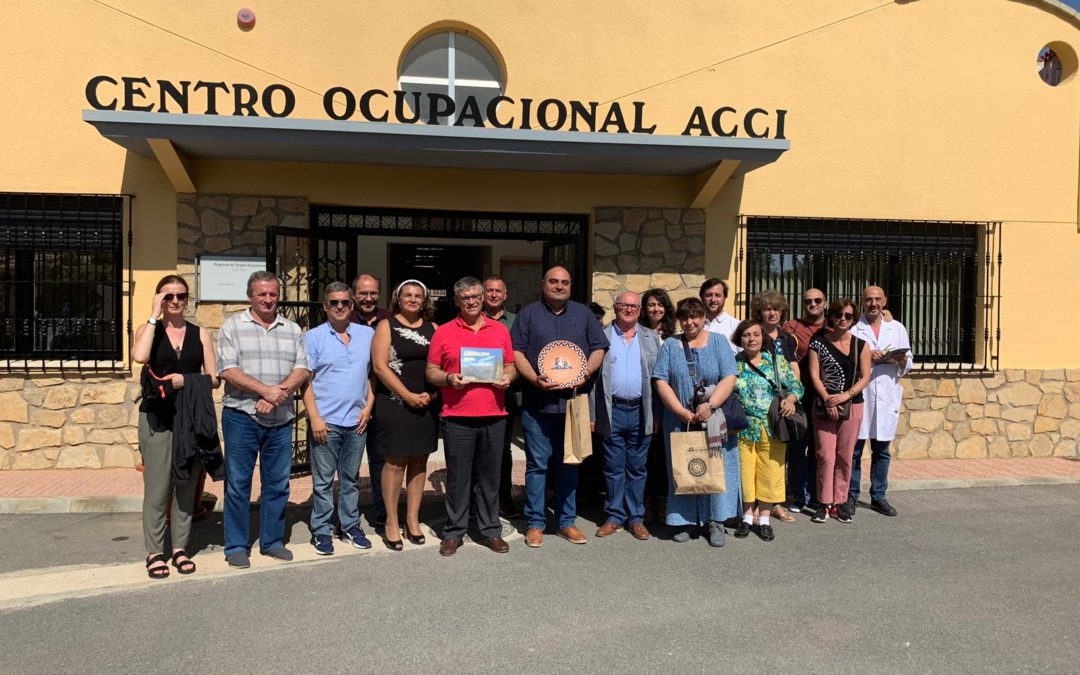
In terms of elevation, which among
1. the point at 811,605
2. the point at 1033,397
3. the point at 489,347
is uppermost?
the point at 489,347

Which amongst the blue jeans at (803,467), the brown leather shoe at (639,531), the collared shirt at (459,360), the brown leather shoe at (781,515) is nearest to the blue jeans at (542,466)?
the collared shirt at (459,360)

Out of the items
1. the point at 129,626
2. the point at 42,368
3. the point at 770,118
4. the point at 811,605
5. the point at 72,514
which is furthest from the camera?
the point at 770,118

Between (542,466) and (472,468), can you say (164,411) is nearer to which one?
(472,468)

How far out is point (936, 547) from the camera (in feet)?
17.7

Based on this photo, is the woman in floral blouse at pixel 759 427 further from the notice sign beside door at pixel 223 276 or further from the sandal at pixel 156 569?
the notice sign beside door at pixel 223 276

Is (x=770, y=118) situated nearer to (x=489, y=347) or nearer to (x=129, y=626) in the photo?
(x=489, y=347)

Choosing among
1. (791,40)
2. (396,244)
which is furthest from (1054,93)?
(396,244)

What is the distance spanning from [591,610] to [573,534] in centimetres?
129

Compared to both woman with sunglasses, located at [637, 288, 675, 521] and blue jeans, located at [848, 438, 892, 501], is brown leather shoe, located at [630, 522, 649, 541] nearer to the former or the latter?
woman with sunglasses, located at [637, 288, 675, 521]

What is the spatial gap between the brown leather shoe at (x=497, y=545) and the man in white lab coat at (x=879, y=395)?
120 inches

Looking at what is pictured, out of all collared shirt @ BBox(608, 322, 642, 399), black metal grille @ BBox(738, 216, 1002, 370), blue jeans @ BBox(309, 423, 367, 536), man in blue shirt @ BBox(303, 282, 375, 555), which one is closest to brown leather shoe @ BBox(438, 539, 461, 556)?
man in blue shirt @ BBox(303, 282, 375, 555)

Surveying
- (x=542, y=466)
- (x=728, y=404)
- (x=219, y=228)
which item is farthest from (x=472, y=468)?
(x=219, y=228)

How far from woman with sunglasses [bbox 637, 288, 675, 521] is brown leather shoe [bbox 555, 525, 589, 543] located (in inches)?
29.4

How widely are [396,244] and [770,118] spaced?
8.14m
